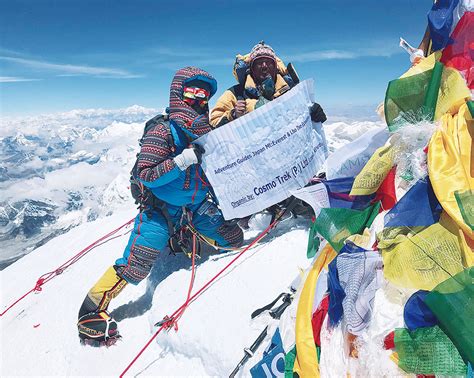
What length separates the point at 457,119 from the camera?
69.2 inches

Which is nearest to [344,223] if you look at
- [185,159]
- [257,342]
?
[257,342]

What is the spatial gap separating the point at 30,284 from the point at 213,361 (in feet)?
13.8

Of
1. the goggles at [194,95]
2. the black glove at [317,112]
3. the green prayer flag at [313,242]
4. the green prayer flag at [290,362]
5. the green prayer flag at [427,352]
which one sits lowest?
the green prayer flag at [290,362]

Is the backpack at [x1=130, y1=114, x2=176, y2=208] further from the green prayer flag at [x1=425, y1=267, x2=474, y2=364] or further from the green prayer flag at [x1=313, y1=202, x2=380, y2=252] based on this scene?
the green prayer flag at [x1=425, y1=267, x2=474, y2=364]

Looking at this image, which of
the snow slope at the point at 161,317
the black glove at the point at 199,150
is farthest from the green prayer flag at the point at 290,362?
the black glove at the point at 199,150

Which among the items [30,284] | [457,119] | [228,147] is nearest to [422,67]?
[457,119]

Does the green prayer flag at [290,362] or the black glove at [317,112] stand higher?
the black glove at [317,112]

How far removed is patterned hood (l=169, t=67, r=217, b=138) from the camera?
3.92 metres

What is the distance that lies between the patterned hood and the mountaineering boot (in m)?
2.24

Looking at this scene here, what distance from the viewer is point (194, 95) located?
13.3ft

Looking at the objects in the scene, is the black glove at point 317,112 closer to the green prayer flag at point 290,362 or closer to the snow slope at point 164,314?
the snow slope at point 164,314

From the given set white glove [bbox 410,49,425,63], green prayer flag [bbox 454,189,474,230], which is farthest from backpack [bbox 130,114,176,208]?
green prayer flag [bbox 454,189,474,230]

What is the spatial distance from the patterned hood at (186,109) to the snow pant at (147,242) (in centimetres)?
100

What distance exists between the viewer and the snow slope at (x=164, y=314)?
3115mm
